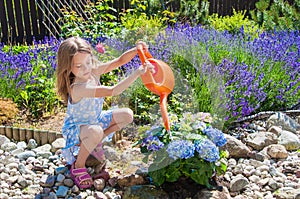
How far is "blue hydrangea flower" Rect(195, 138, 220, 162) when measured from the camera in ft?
9.85

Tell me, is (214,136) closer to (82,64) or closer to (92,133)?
(92,133)

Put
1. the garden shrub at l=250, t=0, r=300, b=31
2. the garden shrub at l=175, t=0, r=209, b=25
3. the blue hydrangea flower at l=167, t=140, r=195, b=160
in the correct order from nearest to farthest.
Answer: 1. the blue hydrangea flower at l=167, t=140, r=195, b=160
2. the garden shrub at l=250, t=0, r=300, b=31
3. the garden shrub at l=175, t=0, r=209, b=25

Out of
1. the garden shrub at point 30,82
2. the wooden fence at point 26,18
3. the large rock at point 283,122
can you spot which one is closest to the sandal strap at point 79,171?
the garden shrub at point 30,82

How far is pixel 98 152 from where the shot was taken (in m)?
3.33

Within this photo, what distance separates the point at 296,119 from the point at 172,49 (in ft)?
5.38

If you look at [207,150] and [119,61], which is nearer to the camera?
[207,150]

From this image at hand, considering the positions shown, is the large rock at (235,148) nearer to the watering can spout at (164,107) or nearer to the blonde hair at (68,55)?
the watering can spout at (164,107)

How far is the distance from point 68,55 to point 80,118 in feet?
1.56

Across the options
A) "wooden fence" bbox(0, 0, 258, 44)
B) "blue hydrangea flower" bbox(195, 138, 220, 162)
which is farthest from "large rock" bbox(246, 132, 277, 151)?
"wooden fence" bbox(0, 0, 258, 44)

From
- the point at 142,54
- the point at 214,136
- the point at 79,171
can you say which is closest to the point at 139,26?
the point at 79,171

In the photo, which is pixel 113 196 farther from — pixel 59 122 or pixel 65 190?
pixel 59 122

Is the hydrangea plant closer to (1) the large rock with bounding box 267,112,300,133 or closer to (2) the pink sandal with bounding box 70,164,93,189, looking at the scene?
(2) the pink sandal with bounding box 70,164,93,189

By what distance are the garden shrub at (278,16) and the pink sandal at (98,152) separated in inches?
195

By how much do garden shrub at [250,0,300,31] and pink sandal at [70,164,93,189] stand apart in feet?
16.5
